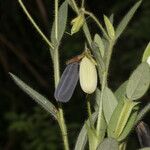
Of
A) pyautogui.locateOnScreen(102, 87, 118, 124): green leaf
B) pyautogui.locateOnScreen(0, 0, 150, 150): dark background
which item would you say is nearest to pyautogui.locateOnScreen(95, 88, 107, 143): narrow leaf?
pyautogui.locateOnScreen(102, 87, 118, 124): green leaf

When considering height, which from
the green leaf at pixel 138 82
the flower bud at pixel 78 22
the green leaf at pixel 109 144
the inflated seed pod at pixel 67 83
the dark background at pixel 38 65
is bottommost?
the dark background at pixel 38 65

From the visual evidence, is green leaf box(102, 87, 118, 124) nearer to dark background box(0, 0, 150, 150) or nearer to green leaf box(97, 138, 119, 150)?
green leaf box(97, 138, 119, 150)

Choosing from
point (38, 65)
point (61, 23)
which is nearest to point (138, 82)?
point (61, 23)

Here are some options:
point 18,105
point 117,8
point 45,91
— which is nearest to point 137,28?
point 117,8

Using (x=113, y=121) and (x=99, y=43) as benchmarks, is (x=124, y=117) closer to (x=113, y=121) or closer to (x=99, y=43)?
(x=113, y=121)

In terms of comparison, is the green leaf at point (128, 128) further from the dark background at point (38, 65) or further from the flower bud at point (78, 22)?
the dark background at point (38, 65)

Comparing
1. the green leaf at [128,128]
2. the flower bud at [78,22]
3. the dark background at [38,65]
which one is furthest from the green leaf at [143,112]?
the dark background at [38,65]

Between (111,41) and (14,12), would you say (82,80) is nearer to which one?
(111,41)
